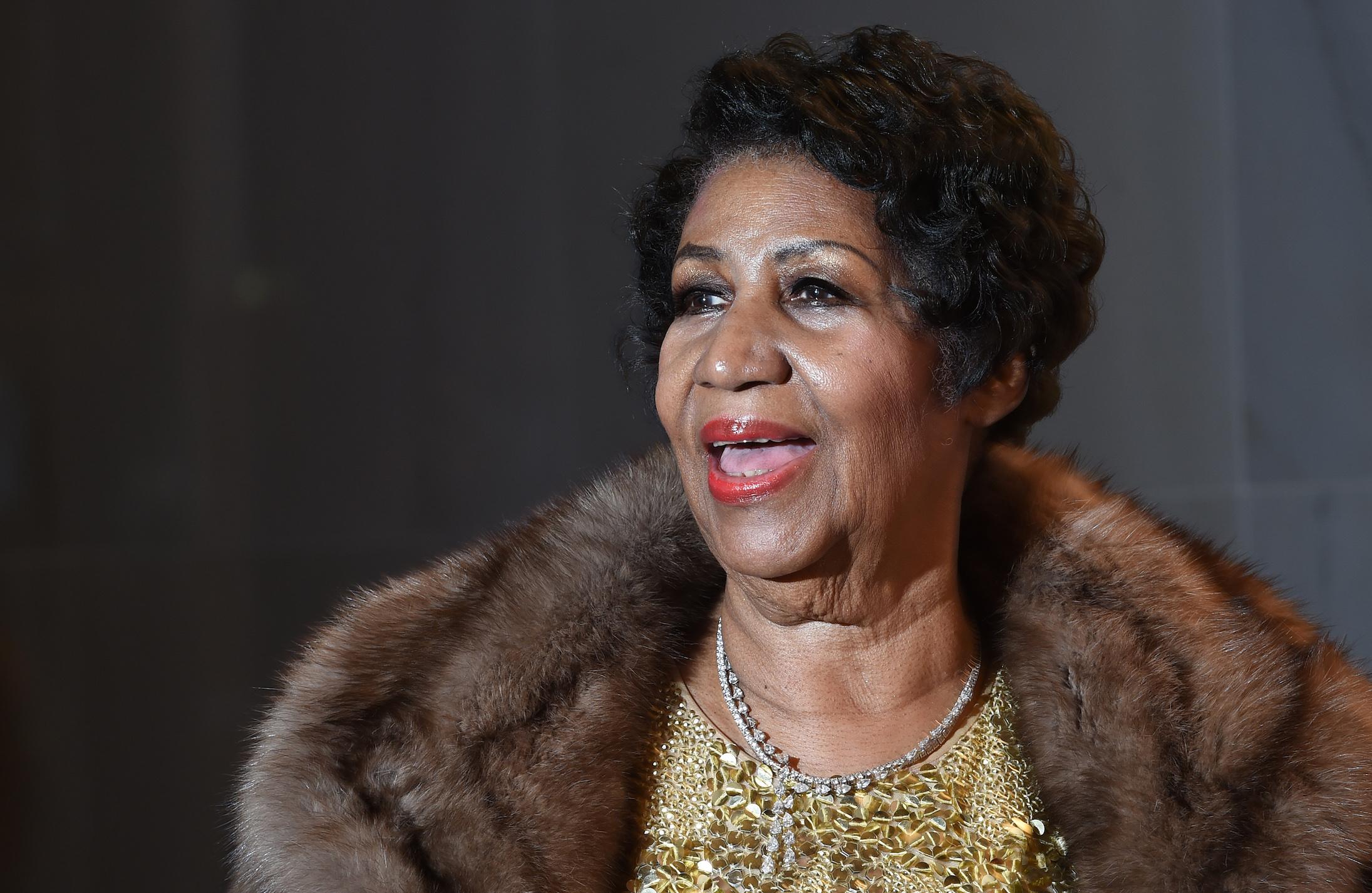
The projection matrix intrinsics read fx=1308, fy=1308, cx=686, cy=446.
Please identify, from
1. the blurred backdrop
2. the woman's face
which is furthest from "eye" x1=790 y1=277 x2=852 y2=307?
the blurred backdrop

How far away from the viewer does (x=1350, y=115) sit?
10.8ft

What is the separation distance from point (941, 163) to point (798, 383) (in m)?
0.28

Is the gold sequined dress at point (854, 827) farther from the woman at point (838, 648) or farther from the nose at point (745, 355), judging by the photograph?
the nose at point (745, 355)

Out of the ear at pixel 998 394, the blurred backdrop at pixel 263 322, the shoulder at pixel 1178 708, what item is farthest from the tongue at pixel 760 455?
the blurred backdrop at pixel 263 322

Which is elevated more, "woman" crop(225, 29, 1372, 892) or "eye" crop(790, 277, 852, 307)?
"eye" crop(790, 277, 852, 307)

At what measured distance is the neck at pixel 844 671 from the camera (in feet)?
4.64

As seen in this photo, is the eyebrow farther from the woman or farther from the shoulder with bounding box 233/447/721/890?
the shoulder with bounding box 233/447/721/890

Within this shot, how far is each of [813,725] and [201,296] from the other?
154cm

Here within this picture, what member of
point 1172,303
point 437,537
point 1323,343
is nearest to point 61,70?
point 437,537

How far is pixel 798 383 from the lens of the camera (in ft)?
4.31

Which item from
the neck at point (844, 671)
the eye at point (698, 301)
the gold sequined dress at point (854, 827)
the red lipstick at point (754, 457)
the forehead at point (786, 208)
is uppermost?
the forehead at point (786, 208)

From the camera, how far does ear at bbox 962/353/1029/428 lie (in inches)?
58.7

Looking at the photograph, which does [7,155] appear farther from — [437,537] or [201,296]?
[437,537]

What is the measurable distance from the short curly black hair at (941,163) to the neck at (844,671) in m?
0.24
